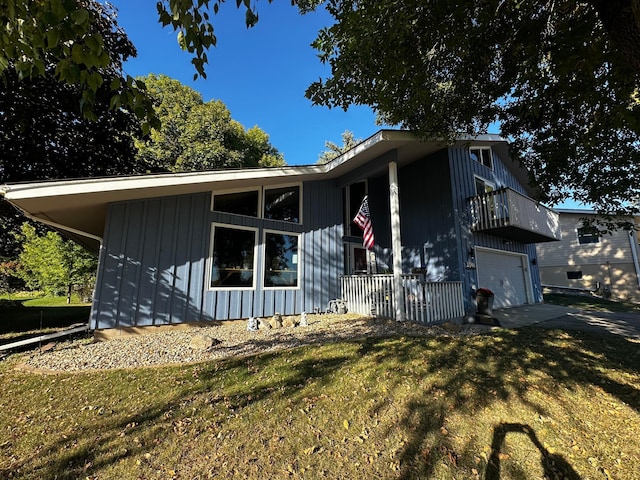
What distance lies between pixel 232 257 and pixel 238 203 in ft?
4.88

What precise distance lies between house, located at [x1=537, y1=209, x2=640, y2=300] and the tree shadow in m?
16.9

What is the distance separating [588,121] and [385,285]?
5.52m

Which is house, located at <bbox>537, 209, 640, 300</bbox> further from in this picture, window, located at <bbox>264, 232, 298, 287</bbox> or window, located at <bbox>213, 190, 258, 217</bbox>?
window, located at <bbox>213, 190, 258, 217</bbox>

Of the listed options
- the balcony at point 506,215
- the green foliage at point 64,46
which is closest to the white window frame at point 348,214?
the balcony at point 506,215

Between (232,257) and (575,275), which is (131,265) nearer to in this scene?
(232,257)

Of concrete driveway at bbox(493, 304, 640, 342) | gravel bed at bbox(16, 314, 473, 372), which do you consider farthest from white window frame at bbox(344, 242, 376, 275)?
concrete driveway at bbox(493, 304, 640, 342)

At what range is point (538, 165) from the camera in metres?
7.41

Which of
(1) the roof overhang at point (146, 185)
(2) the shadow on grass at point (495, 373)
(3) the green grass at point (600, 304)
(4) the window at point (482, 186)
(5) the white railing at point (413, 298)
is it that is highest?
(4) the window at point (482, 186)

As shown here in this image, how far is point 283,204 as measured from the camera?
8781 mm

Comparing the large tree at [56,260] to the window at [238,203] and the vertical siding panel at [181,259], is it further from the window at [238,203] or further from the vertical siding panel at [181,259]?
the window at [238,203]

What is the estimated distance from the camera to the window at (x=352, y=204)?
10.6m

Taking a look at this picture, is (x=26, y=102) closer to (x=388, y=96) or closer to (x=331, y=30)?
(x=331, y=30)

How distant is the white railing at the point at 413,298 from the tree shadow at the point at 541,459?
4444 mm

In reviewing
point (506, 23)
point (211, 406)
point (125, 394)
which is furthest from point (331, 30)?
point (125, 394)
